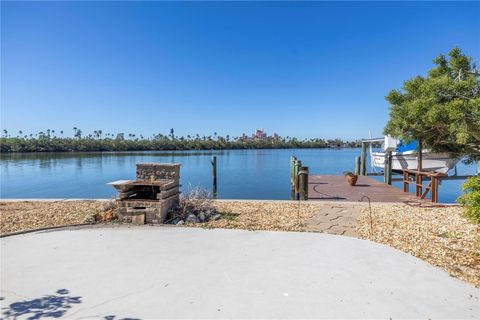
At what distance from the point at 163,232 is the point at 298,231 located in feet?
9.02

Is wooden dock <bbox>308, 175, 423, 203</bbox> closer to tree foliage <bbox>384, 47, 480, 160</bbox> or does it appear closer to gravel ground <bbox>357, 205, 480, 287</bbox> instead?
tree foliage <bbox>384, 47, 480, 160</bbox>

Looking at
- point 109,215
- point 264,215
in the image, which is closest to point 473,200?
point 264,215

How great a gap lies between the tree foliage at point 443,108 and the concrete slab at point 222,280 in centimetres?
404

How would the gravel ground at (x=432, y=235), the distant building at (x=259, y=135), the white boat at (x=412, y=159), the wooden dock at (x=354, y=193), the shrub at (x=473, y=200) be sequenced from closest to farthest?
the shrub at (x=473, y=200), the gravel ground at (x=432, y=235), the wooden dock at (x=354, y=193), the white boat at (x=412, y=159), the distant building at (x=259, y=135)

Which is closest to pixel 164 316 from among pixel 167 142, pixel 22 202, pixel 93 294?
pixel 93 294

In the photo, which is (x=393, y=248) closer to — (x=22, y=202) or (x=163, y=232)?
(x=163, y=232)

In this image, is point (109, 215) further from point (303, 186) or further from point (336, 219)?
point (303, 186)

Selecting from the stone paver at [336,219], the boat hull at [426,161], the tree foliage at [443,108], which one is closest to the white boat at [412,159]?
the boat hull at [426,161]

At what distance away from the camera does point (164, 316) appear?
282cm

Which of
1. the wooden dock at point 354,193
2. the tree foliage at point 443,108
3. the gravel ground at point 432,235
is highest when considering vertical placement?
the tree foliage at point 443,108

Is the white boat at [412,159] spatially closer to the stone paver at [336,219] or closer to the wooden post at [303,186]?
the wooden post at [303,186]

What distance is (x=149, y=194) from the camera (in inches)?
285

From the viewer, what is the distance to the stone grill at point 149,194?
256 inches

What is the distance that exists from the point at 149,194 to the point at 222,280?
422 cm
